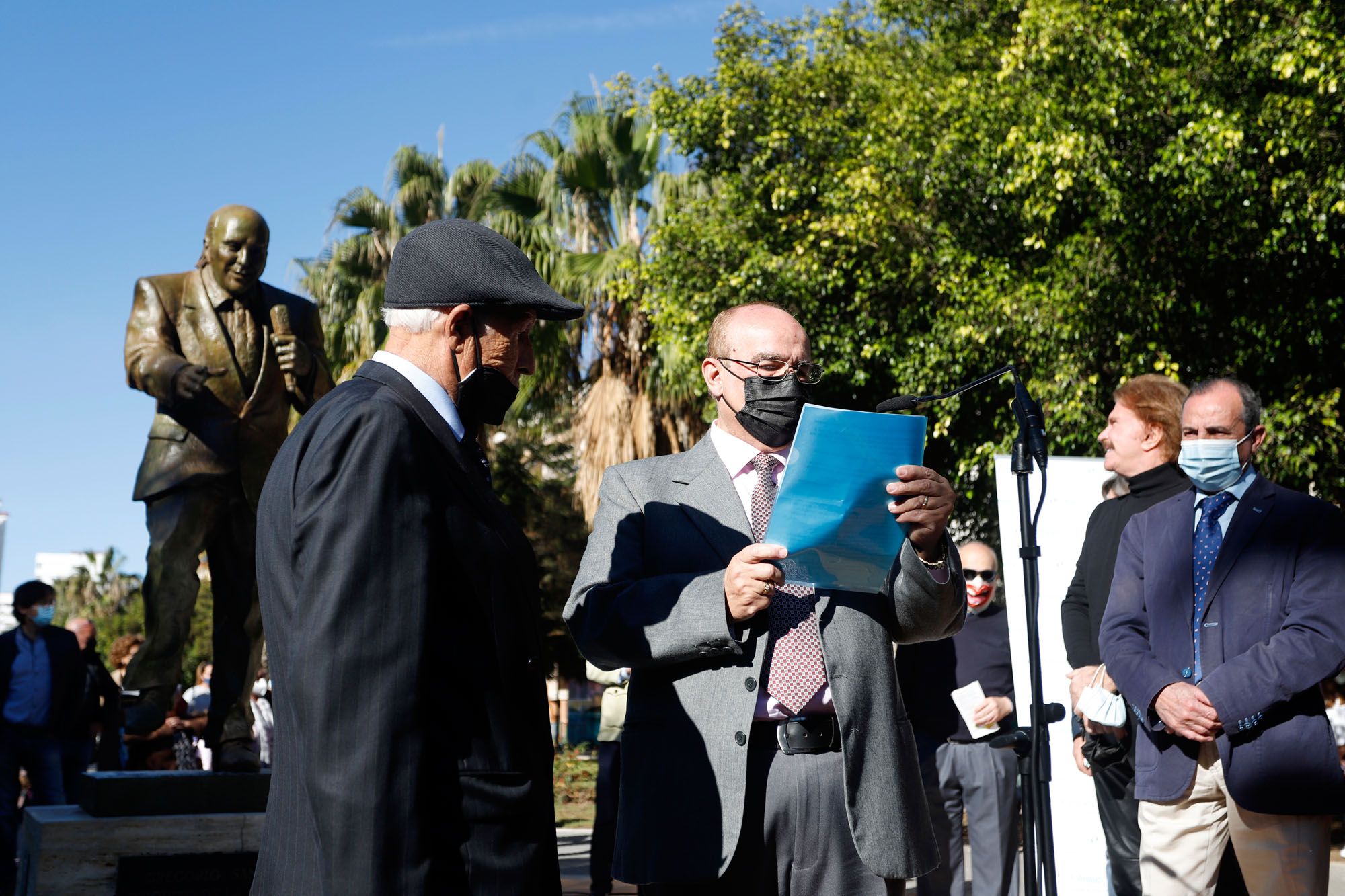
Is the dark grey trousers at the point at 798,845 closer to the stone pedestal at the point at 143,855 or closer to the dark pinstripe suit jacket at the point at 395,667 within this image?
the dark pinstripe suit jacket at the point at 395,667

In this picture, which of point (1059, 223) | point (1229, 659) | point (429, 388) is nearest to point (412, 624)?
point (429, 388)

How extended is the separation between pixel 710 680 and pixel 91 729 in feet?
27.5

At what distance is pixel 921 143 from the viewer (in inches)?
508

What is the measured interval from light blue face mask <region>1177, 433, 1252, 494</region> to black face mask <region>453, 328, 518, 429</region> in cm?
266

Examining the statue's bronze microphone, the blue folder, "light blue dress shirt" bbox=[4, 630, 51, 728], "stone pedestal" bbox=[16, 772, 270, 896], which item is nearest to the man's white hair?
the blue folder

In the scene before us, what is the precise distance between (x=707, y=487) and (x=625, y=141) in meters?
16.1

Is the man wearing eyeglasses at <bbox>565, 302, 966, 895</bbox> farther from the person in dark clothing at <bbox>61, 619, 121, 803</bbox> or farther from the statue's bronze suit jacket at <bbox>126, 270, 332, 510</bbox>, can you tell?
the person in dark clothing at <bbox>61, 619, 121, 803</bbox>

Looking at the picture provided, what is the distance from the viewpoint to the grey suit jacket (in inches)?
105

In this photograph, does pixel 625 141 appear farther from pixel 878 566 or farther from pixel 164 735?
pixel 878 566

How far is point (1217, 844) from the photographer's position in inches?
147

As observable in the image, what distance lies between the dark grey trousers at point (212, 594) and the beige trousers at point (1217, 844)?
12.1ft

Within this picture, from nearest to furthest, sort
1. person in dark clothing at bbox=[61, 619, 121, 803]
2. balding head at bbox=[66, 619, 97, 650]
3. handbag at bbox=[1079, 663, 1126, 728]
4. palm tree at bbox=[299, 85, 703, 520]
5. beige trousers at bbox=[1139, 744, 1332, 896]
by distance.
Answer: beige trousers at bbox=[1139, 744, 1332, 896] → handbag at bbox=[1079, 663, 1126, 728] → person in dark clothing at bbox=[61, 619, 121, 803] → balding head at bbox=[66, 619, 97, 650] → palm tree at bbox=[299, 85, 703, 520]

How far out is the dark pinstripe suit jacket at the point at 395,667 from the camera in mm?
1762

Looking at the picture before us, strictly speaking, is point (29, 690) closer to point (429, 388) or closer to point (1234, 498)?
point (429, 388)
